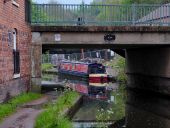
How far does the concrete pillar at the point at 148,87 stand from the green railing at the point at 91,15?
226 cm

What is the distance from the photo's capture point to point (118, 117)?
17547mm

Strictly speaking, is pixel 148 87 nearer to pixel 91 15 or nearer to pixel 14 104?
pixel 91 15

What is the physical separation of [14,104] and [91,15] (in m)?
8.77

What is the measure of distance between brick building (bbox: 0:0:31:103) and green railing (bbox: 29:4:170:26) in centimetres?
191

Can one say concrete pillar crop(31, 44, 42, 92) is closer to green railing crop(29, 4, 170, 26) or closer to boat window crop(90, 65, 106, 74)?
green railing crop(29, 4, 170, 26)

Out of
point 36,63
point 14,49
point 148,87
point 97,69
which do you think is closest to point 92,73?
point 97,69

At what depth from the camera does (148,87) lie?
2656 centimetres

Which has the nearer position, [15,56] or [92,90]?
[15,56]

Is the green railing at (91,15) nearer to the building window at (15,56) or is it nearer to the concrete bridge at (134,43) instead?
the concrete bridge at (134,43)

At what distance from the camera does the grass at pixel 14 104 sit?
12583 millimetres

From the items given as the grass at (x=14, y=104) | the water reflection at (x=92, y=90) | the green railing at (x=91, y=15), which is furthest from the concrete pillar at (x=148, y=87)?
the grass at (x=14, y=104)

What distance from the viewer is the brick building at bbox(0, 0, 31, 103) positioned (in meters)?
14.3

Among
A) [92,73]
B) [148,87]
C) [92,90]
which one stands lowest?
[92,90]

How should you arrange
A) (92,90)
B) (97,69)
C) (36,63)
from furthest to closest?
1. (97,69)
2. (92,90)
3. (36,63)
